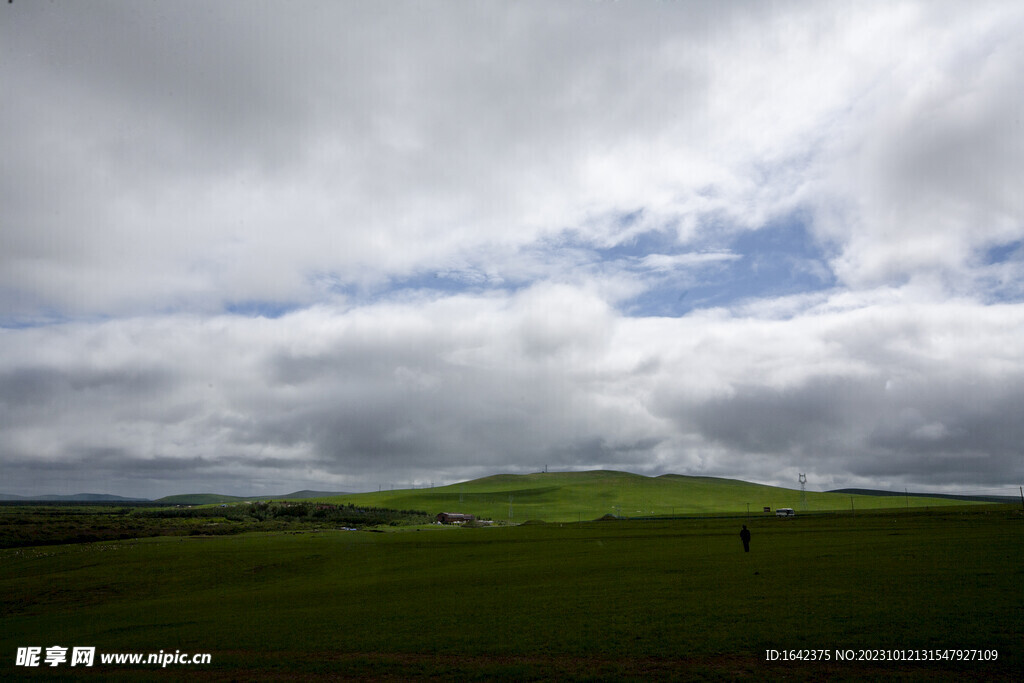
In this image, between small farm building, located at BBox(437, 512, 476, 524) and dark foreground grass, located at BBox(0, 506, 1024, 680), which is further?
small farm building, located at BBox(437, 512, 476, 524)

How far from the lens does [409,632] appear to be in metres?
27.7

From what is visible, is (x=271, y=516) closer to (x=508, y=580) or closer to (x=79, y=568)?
(x=79, y=568)

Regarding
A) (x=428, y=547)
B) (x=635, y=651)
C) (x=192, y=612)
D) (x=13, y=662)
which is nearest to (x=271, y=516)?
(x=428, y=547)

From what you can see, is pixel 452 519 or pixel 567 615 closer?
pixel 567 615

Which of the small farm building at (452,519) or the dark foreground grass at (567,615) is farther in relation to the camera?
the small farm building at (452,519)

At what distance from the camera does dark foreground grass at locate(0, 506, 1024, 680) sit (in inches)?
832

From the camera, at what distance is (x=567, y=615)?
2908cm

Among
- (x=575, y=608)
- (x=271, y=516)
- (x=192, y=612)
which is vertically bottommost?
(x=271, y=516)

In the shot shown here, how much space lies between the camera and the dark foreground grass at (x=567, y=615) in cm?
2112

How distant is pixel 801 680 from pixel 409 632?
650 inches

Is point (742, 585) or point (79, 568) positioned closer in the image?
point (742, 585)

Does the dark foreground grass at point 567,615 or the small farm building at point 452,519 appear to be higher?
the dark foreground grass at point 567,615

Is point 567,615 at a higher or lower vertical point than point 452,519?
higher

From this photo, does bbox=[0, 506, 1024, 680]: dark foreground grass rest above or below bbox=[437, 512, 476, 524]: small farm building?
above
